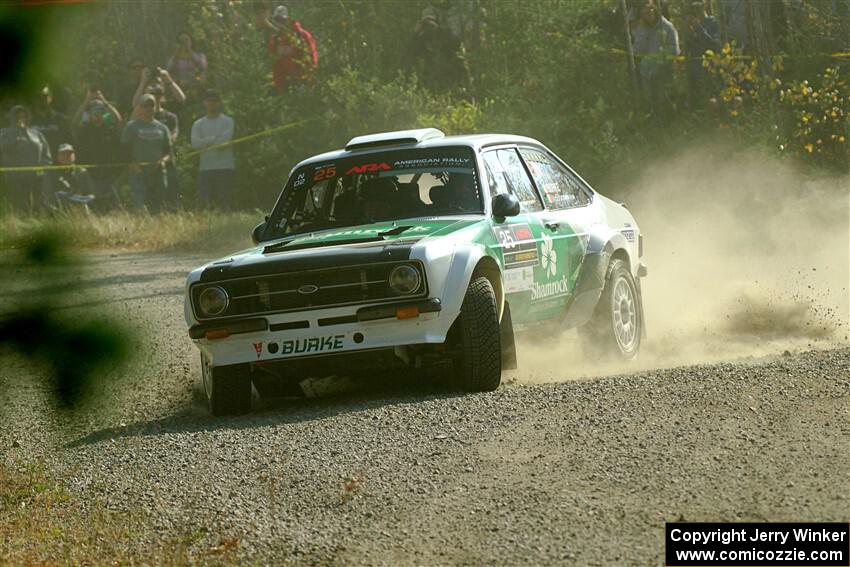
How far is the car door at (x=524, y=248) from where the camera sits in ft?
30.2

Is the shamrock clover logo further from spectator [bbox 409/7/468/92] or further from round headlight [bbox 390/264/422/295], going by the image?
spectator [bbox 409/7/468/92]

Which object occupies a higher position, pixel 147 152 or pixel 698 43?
pixel 698 43

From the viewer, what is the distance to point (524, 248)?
9.38 meters

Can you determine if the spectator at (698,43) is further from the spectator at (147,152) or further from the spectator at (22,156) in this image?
the spectator at (22,156)

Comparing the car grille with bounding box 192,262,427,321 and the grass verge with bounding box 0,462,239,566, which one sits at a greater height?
the car grille with bounding box 192,262,427,321

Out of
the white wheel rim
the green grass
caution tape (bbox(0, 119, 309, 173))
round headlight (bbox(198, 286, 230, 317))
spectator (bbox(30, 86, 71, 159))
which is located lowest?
the green grass

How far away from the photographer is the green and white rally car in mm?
8320

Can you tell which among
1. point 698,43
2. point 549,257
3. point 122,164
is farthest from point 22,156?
point 549,257

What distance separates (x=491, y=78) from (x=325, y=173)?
46.7 ft

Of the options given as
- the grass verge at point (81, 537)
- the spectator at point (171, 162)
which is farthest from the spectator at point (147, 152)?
the grass verge at point (81, 537)

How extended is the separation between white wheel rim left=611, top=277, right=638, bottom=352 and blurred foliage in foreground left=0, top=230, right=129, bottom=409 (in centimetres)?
360

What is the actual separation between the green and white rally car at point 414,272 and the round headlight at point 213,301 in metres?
Result: 0.01

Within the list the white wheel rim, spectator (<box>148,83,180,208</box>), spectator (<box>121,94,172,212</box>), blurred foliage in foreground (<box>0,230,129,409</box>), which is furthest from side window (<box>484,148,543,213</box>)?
spectator (<box>148,83,180,208</box>)

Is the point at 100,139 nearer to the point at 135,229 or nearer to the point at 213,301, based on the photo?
the point at 135,229
